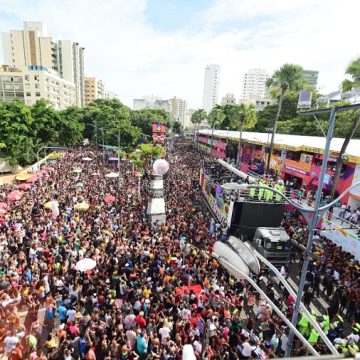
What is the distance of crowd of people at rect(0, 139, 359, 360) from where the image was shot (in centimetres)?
891

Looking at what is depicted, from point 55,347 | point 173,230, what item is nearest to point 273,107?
point 173,230

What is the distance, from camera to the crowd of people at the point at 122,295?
8.91m

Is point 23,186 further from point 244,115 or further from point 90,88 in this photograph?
point 90,88

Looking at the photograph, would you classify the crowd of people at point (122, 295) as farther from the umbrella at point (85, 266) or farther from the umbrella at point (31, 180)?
the umbrella at point (31, 180)

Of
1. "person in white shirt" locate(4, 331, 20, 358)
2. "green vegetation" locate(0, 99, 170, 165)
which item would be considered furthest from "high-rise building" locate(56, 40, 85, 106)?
"person in white shirt" locate(4, 331, 20, 358)

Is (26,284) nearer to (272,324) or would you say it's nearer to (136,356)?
(136,356)

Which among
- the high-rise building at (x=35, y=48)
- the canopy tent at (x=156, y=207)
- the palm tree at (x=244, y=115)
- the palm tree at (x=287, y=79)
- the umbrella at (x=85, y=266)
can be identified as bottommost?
the canopy tent at (x=156, y=207)

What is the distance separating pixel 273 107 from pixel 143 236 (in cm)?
5791

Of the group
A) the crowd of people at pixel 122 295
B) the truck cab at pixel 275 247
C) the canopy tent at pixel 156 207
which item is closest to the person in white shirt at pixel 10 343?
the crowd of people at pixel 122 295

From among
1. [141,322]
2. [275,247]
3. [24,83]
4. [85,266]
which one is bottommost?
[141,322]

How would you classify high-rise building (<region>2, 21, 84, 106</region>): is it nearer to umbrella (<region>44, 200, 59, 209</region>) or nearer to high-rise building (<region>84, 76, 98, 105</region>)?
high-rise building (<region>84, 76, 98, 105</region>)

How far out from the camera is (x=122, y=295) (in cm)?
1172

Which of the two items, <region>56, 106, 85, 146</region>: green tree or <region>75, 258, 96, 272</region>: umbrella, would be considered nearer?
<region>75, 258, 96, 272</region>: umbrella

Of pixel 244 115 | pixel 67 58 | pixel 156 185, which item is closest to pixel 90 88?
pixel 67 58
